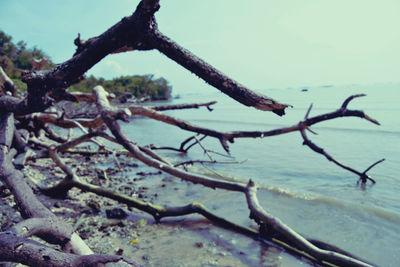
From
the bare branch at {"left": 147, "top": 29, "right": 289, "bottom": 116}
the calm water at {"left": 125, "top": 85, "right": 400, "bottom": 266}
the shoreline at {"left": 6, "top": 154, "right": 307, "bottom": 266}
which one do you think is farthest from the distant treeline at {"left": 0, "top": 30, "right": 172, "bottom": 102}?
the bare branch at {"left": 147, "top": 29, "right": 289, "bottom": 116}

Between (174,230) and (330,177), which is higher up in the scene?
(330,177)

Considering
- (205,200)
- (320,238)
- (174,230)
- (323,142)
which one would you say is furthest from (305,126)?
(323,142)

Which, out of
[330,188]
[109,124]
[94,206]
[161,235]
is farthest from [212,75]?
[330,188]

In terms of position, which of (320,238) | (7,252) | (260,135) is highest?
(260,135)

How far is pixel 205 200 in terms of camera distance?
545 centimetres

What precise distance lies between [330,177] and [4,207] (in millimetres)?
7820

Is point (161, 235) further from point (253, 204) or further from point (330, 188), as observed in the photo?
point (330, 188)

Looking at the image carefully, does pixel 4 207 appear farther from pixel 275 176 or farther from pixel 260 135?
pixel 275 176

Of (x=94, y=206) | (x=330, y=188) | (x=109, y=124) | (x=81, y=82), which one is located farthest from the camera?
(x=81, y=82)

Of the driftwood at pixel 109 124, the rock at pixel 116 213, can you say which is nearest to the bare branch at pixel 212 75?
the driftwood at pixel 109 124

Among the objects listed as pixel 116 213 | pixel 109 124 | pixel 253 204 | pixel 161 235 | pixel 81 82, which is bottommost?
pixel 161 235

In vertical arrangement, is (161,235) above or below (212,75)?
below

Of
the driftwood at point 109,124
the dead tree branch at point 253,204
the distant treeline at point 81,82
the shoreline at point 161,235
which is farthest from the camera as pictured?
the distant treeline at point 81,82

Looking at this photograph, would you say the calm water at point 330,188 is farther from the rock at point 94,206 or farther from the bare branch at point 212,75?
the bare branch at point 212,75
